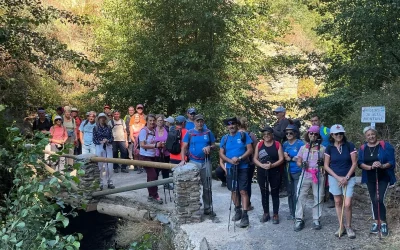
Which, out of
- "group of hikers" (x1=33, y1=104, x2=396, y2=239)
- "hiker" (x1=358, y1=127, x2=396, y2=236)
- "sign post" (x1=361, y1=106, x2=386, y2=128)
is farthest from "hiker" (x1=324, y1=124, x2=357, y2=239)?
"sign post" (x1=361, y1=106, x2=386, y2=128)

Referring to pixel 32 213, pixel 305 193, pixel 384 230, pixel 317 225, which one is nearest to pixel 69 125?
pixel 305 193

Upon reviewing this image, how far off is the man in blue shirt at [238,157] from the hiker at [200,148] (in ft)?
0.99

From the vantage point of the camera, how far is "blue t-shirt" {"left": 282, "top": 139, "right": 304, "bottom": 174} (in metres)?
7.27

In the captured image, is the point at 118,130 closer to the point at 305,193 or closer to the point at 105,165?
the point at 105,165

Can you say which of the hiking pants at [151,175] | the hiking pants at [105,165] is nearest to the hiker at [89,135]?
the hiking pants at [105,165]

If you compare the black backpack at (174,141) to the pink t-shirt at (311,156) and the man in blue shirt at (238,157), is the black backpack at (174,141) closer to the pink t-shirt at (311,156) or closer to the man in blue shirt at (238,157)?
the man in blue shirt at (238,157)

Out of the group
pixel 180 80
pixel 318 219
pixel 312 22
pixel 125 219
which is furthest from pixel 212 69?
pixel 312 22

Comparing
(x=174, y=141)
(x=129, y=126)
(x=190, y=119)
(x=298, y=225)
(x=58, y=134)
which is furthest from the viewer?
(x=129, y=126)

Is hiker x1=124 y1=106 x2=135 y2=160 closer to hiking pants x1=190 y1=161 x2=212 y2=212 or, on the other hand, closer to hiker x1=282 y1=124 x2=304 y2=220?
hiking pants x1=190 y1=161 x2=212 y2=212

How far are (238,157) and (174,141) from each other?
1535 millimetres

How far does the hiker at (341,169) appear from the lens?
21.8ft

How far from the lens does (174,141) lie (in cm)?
833

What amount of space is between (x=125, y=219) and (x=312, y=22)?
68.9 feet

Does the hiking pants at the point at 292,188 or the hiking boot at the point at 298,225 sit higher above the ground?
the hiking pants at the point at 292,188
